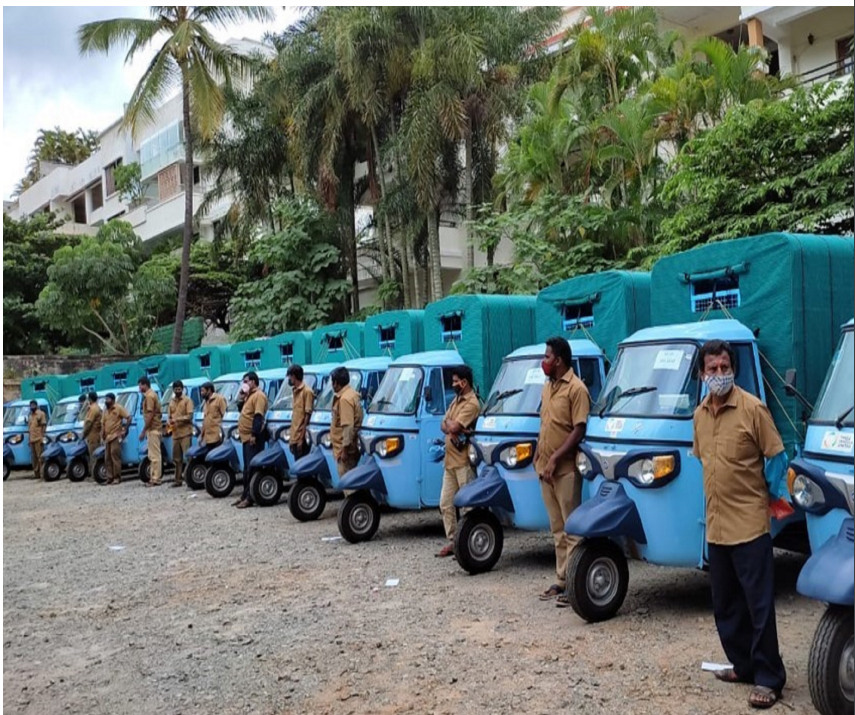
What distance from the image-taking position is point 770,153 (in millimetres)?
11859

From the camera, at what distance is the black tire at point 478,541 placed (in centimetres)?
754

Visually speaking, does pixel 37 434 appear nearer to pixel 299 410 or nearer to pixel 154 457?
pixel 154 457

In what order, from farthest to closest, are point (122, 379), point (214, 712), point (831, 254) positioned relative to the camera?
1. point (122, 379)
2. point (831, 254)
3. point (214, 712)

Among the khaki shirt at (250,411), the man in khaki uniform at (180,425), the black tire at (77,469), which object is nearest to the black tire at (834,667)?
the khaki shirt at (250,411)

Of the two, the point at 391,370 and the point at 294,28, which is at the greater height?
the point at 294,28

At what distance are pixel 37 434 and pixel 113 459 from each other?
143 inches

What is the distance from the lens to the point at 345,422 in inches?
394

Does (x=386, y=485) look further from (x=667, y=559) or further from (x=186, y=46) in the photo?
A: (x=186, y=46)

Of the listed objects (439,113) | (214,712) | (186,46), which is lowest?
(214,712)

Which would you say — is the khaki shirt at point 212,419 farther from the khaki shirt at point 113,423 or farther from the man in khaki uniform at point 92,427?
the man in khaki uniform at point 92,427

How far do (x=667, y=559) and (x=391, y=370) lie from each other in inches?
184

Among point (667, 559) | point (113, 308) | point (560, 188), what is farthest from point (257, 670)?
point (113, 308)

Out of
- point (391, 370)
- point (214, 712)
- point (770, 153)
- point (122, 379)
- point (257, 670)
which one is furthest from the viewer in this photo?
point (122, 379)

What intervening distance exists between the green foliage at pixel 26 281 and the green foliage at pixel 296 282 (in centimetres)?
1095
